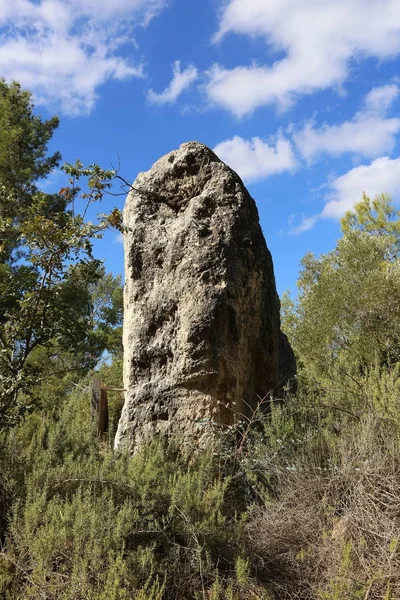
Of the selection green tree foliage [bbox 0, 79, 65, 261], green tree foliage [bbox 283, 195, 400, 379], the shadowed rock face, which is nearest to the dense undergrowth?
the shadowed rock face

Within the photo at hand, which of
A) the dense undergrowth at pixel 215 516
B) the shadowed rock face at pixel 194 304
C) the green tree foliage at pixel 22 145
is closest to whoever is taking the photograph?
the dense undergrowth at pixel 215 516

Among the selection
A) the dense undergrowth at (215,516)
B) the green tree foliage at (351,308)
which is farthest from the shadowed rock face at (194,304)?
the green tree foliage at (351,308)

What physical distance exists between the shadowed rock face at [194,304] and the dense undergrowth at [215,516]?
1.38 ft

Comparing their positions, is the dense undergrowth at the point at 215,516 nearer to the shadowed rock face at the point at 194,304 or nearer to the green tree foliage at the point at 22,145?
the shadowed rock face at the point at 194,304

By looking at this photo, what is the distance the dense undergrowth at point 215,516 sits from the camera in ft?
10.5

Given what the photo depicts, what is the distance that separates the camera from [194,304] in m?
5.25

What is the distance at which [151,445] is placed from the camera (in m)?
4.91

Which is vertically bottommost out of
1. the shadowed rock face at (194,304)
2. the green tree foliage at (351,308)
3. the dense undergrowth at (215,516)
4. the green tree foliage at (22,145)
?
the dense undergrowth at (215,516)

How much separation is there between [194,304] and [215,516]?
6.54ft

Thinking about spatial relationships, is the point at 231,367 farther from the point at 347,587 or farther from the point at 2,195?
the point at 2,195

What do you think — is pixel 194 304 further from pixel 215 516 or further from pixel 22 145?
pixel 22 145

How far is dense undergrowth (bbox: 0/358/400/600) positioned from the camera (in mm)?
3205

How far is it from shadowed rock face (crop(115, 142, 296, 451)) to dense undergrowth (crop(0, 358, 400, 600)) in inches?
16.5

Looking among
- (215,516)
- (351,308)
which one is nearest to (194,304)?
(215,516)
